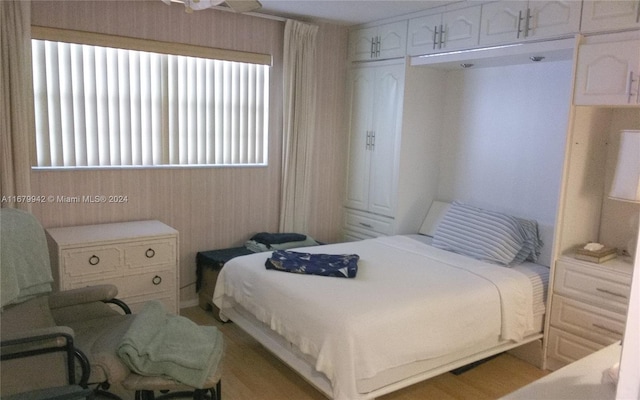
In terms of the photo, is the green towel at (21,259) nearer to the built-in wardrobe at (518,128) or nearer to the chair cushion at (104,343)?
the chair cushion at (104,343)

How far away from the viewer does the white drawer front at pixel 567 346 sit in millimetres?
2934

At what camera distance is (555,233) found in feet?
10.00

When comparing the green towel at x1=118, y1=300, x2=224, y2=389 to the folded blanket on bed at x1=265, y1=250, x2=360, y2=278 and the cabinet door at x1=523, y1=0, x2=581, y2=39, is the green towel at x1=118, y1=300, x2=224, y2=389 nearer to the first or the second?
the folded blanket on bed at x1=265, y1=250, x2=360, y2=278

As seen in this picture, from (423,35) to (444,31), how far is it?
207 millimetres

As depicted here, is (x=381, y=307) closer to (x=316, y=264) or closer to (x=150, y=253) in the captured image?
(x=316, y=264)

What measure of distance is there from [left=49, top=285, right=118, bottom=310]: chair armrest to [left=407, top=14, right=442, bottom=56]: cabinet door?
9.13 feet

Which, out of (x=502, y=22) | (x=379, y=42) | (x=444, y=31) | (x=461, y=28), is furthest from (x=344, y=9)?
(x=502, y=22)

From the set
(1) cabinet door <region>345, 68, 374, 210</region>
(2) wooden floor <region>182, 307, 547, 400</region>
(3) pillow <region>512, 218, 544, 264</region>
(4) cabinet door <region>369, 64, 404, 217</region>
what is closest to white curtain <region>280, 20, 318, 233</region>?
(1) cabinet door <region>345, 68, 374, 210</region>

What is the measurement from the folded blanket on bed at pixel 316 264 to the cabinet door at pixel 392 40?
184 centimetres

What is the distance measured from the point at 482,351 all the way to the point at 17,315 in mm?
2452

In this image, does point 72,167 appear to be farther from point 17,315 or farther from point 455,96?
point 455,96

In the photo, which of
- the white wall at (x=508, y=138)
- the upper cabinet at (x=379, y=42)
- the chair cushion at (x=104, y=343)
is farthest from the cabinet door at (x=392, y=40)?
the chair cushion at (x=104, y=343)

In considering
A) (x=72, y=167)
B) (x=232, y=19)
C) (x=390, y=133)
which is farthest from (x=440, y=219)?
(x=72, y=167)

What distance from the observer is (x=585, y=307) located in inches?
115
